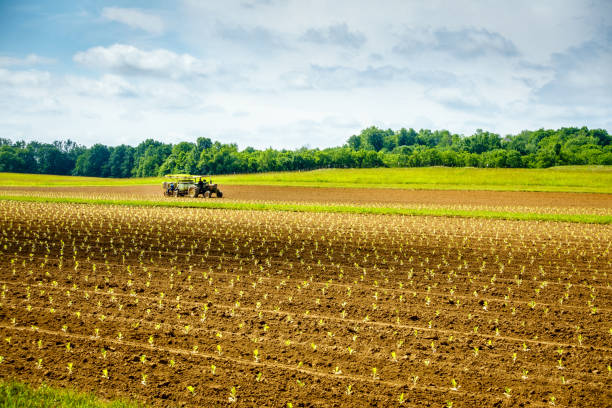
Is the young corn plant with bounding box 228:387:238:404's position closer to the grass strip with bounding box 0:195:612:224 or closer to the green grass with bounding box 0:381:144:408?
the green grass with bounding box 0:381:144:408

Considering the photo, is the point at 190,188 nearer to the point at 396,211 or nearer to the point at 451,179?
the point at 396,211

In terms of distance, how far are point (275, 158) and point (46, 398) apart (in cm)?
15306

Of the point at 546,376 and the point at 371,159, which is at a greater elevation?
the point at 371,159

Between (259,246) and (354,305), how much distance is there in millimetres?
7443

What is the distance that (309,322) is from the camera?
875 centimetres

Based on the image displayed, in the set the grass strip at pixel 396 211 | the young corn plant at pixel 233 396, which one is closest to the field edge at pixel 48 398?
the young corn plant at pixel 233 396

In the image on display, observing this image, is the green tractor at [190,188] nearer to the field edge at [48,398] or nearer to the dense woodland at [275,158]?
the field edge at [48,398]

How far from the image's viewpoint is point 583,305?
10086 mm

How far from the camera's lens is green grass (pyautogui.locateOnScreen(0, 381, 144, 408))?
5617 mm

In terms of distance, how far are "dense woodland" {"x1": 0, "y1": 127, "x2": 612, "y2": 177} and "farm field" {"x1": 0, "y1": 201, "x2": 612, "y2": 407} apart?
405 feet

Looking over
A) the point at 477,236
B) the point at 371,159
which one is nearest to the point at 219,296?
the point at 477,236

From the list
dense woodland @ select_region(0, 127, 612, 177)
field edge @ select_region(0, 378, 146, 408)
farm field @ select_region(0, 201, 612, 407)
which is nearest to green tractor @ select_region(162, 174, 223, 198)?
farm field @ select_region(0, 201, 612, 407)

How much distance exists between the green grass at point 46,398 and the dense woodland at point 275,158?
13113cm

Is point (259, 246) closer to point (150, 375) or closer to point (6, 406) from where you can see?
point (150, 375)
